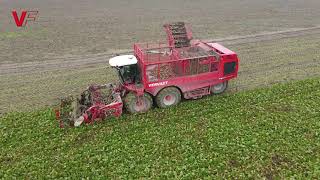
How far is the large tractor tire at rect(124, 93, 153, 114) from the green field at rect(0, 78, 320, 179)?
0.37m

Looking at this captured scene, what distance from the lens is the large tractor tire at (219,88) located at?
14172 mm

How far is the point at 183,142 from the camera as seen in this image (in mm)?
10969

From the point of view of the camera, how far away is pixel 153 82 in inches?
502

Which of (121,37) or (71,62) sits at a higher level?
(121,37)

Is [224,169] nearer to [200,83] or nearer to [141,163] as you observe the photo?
[141,163]

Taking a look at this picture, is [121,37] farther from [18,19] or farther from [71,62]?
[18,19]

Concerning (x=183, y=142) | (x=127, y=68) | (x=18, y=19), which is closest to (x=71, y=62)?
(x=127, y=68)

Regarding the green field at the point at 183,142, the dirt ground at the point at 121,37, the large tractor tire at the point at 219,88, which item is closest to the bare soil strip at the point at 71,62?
the dirt ground at the point at 121,37

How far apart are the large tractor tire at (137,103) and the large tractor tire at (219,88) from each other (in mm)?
2844

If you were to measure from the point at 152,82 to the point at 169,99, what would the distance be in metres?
1.14

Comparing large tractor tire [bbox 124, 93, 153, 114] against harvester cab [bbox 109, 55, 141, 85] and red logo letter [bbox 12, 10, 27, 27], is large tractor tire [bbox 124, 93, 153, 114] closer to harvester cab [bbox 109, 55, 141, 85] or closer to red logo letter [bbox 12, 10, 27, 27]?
harvester cab [bbox 109, 55, 141, 85]

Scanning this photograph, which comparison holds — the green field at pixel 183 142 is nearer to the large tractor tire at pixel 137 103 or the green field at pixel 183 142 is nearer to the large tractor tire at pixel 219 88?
the large tractor tire at pixel 137 103

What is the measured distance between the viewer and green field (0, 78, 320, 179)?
9.75 meters

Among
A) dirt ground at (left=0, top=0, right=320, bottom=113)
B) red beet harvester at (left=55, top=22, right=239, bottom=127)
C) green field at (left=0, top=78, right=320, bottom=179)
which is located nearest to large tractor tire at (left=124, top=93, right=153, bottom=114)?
red beet harvester at (left=55, top=22, right=239, bottom=127)
